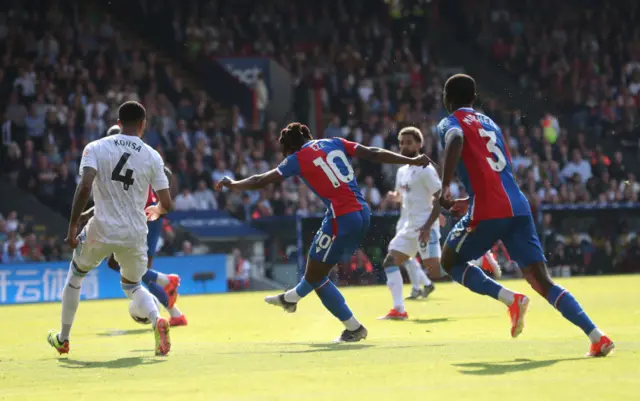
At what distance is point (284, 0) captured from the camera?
113 feet

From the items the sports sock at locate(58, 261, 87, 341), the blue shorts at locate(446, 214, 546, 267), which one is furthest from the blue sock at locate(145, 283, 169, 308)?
the blue shorts at locate(446, 214, 546, 267)

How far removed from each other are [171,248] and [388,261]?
9137 millimetres

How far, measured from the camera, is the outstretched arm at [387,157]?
10219mm

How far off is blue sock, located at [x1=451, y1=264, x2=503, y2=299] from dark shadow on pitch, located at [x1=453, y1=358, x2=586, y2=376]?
122 centimetres

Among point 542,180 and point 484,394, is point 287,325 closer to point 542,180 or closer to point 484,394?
point 484,394

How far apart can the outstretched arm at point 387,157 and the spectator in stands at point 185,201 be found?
46.2 ft

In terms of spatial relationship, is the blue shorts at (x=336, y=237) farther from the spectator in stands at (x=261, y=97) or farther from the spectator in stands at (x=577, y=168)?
the spectator in stands at (x=261, y=97)

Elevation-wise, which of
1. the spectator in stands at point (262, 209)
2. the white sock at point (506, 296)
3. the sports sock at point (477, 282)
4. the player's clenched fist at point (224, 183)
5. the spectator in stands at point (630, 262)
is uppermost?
the player's clenched fist at point (224, 183)

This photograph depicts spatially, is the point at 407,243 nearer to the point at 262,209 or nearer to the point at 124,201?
the point at 124,201

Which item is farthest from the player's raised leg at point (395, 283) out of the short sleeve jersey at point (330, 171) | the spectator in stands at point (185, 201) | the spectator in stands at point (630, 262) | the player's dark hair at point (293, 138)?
the spectator in stands at point (630, 262)

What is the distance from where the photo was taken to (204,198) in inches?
971

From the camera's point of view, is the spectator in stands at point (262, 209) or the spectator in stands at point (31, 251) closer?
the spectator in stands at point (31, 251)

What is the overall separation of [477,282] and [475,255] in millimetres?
552

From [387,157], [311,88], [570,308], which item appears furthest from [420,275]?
[311,88]
